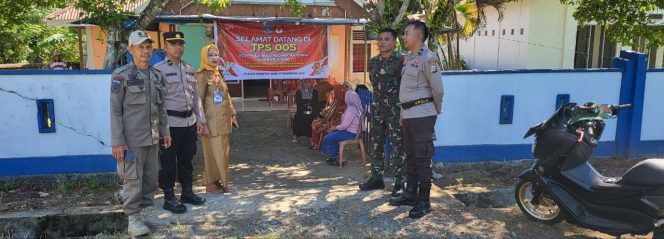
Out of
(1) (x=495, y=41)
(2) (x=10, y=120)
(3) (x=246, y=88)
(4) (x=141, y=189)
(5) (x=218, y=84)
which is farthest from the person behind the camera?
(1) (x=495, y=41)

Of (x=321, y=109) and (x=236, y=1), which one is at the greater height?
(x=236, y=1)

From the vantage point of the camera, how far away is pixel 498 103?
6215mm

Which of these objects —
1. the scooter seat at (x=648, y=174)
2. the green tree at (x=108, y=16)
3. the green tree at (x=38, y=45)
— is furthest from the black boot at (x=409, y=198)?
the green tree at (x=38, y=45)

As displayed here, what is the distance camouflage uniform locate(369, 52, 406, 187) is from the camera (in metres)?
4.68

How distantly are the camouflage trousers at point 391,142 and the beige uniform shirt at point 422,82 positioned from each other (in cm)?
42

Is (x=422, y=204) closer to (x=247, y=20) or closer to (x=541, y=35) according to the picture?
(x=247, y=20)

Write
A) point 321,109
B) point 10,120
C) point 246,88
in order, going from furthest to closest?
point 246,88
point 321,109
point 10,120

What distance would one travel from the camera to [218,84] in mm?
4723

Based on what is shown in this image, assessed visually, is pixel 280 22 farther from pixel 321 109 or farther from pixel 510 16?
pixel 510 16

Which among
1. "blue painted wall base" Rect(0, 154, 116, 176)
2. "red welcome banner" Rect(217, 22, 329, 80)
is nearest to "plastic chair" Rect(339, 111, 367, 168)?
"blue painted wall base" Rect(0, 154, 116, 176)

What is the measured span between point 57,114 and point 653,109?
747 centimetres

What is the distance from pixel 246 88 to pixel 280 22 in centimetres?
434

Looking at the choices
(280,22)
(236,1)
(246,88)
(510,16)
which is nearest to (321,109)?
(280,22)

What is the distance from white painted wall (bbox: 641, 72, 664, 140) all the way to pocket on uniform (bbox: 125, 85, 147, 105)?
245 inches
